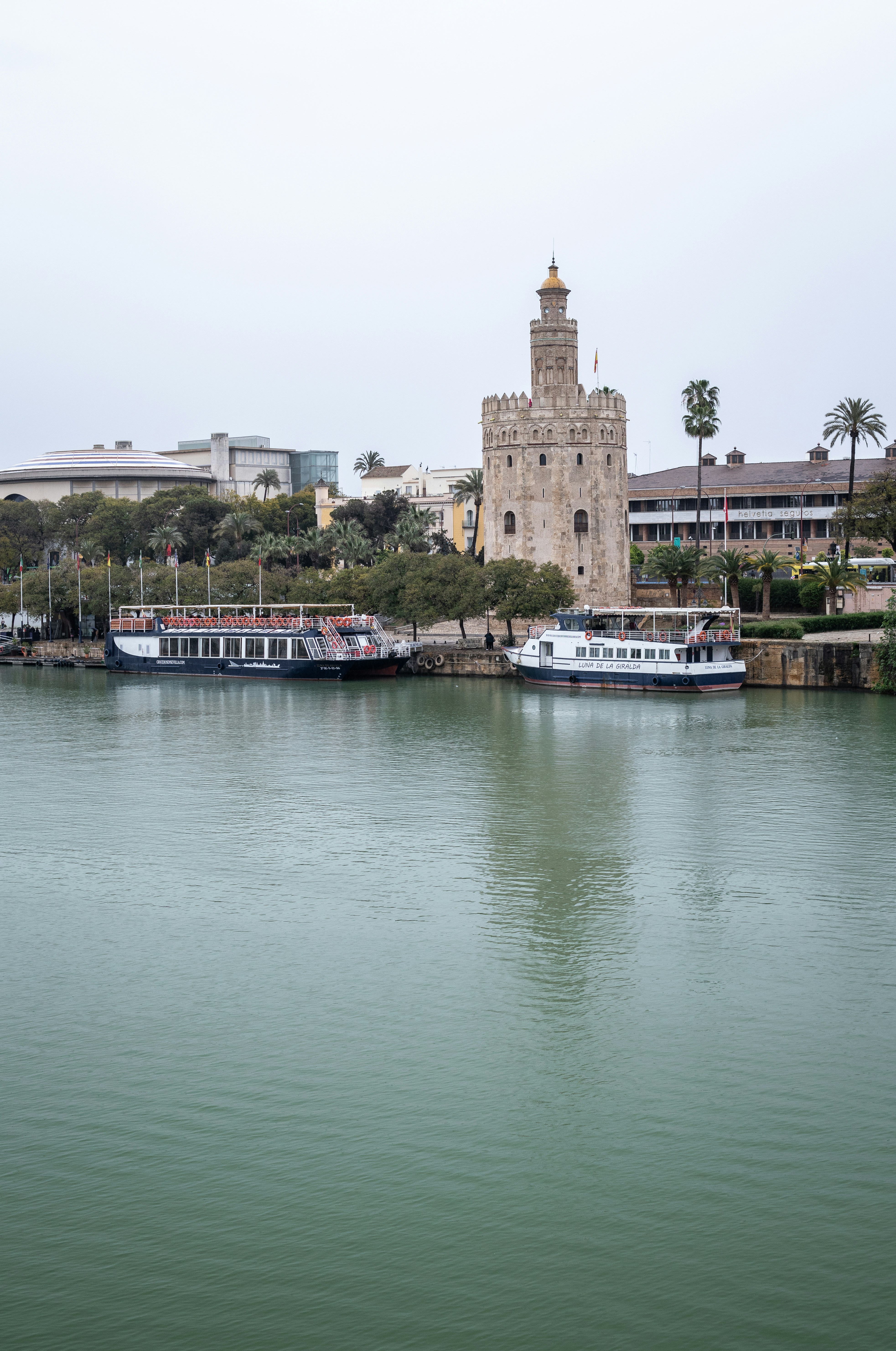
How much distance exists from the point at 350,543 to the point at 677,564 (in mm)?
34091

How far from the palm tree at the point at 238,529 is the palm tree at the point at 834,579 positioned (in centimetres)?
5604

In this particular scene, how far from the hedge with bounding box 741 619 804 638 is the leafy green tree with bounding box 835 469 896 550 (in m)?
8.41

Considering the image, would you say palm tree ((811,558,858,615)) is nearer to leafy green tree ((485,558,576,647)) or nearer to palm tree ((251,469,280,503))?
leafy green tree ((485,558,576,647))

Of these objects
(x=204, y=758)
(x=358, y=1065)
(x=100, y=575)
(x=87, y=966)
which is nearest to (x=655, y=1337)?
(x=358, y=1065)

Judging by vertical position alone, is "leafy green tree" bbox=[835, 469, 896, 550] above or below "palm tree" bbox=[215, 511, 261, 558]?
below

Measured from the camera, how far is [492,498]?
90375 mm

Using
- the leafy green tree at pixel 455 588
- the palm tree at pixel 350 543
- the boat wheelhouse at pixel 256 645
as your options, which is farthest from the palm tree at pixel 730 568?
the palm tree at pixel 350 543

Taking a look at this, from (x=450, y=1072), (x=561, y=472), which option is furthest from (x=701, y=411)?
(x=450, y=1072)

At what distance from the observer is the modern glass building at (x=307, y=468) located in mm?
176500

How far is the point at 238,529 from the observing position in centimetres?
11694

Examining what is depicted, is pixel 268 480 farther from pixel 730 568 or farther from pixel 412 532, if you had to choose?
pixel 730 568

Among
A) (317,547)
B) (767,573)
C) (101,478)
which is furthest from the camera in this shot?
(101,478)

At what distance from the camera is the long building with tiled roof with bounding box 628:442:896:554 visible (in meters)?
97.2

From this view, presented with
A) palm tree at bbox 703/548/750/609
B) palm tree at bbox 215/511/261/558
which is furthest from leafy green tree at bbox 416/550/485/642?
palm tree at bbox 215/511/261/558
